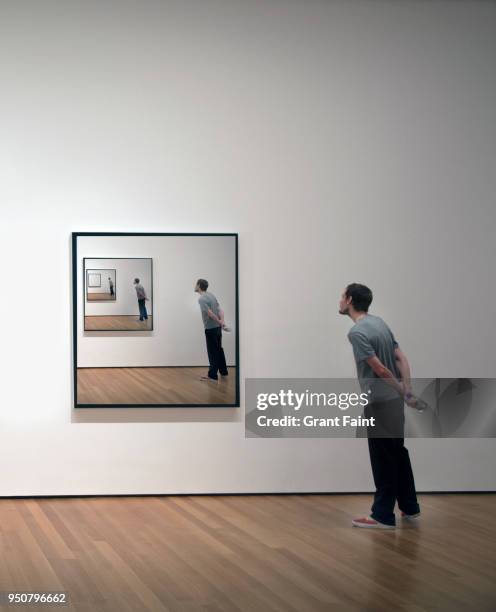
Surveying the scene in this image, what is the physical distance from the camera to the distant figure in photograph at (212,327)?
625cm

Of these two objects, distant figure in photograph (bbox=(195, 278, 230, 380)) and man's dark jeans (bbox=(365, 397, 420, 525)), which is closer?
man's dark jeans (bbox=(365, 397, 420, 525))

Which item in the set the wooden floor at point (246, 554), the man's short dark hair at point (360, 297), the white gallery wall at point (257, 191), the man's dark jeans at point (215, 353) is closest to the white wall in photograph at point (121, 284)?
the white gallery wall at point (257, 191)

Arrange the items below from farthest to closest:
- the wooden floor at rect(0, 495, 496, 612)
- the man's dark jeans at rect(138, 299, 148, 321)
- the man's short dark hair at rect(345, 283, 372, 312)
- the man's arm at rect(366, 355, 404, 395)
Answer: the man's dark jeans at rect(138, 299, 148, 321)
the man's short dark hair at rect(345, 283, 372, 312)
the man's arm at rect(366, 355, 404, 395)
the wooden floor at rect(0, 495, 496, 612)

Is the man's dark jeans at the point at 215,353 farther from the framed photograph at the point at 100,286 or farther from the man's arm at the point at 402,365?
the man's arm at the point at 402,365

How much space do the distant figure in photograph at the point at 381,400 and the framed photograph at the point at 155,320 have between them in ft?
4.05

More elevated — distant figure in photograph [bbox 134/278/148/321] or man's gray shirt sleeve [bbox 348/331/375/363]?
distant figure in photograph [bbox 134/278/148/321]

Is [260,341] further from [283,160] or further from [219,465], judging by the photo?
[283,160]

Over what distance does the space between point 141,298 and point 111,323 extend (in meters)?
0.29

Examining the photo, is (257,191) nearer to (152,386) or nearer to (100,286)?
(100,286)

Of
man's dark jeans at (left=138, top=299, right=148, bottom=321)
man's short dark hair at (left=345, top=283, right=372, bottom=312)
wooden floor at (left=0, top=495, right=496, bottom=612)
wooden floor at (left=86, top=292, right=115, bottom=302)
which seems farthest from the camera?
man's dark jeans at (left=138, top=299, right=148, bottom=321)

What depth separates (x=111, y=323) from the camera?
20.4 ft

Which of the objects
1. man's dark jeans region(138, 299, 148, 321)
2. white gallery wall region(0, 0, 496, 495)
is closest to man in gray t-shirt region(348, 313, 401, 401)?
white gallery wall region(0, 0, 496, 495)

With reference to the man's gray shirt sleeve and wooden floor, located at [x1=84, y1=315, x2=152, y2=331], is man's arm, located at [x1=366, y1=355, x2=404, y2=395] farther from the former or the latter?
wooden floor, located at [x1=84, y1=315, x2=152, y2=331]

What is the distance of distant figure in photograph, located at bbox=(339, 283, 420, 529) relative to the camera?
5.28 metres
